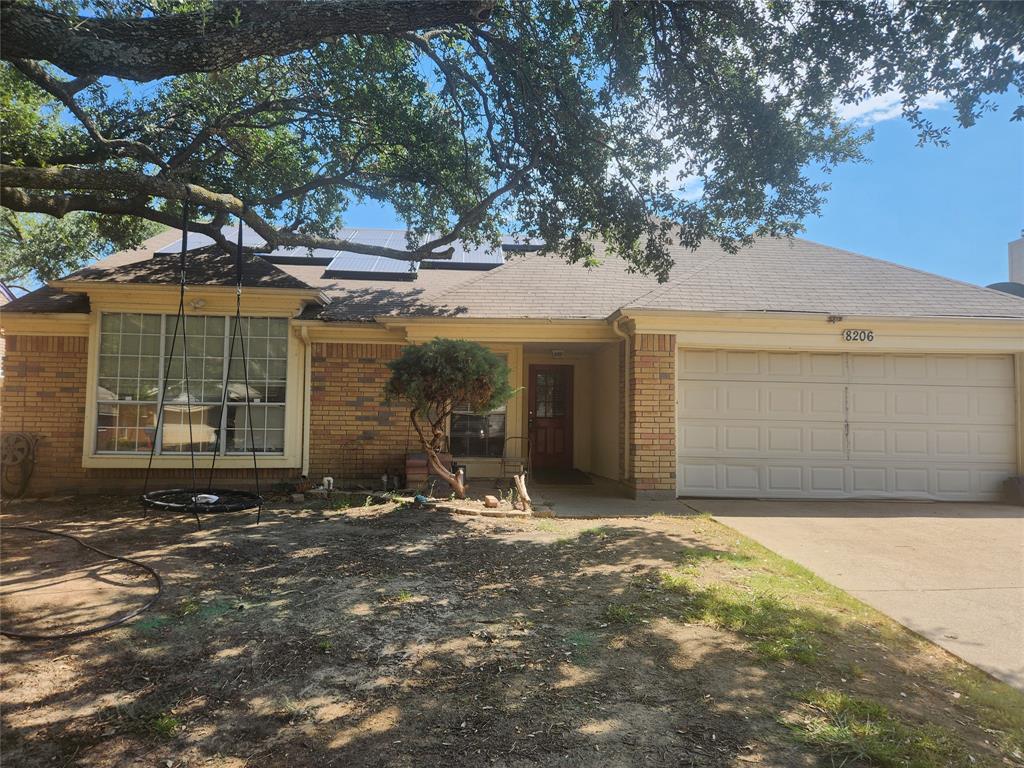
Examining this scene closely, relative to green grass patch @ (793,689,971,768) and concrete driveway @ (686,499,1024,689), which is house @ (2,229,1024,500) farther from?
green grass patch @ (793,689,971,768)

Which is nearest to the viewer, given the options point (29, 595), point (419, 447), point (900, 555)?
point (29, 595)

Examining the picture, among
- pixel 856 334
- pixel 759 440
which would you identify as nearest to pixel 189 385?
pixel 759 440

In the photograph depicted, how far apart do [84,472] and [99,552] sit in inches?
172

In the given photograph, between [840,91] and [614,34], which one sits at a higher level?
[614,34]

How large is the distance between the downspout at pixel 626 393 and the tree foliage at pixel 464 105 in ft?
3.79

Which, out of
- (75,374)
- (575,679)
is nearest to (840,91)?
(575,679)

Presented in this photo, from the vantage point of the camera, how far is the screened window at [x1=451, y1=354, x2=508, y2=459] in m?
9.86

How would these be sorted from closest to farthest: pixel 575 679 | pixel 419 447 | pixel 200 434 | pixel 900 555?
pixel 575 679 → pixel 900 555 → pixel 200 434 → pixel 419 447

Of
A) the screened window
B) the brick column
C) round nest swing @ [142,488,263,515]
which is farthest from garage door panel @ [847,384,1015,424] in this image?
round nest swing @ [142,488,263,515]

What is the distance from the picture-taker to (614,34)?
611 centimetres

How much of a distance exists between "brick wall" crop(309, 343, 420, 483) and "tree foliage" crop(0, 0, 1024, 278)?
1824 mm

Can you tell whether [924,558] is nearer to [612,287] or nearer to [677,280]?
[677,280]

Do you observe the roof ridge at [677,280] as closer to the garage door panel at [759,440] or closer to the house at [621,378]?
the house at [621,378]

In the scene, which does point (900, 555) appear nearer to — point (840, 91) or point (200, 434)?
point (840, 91)
